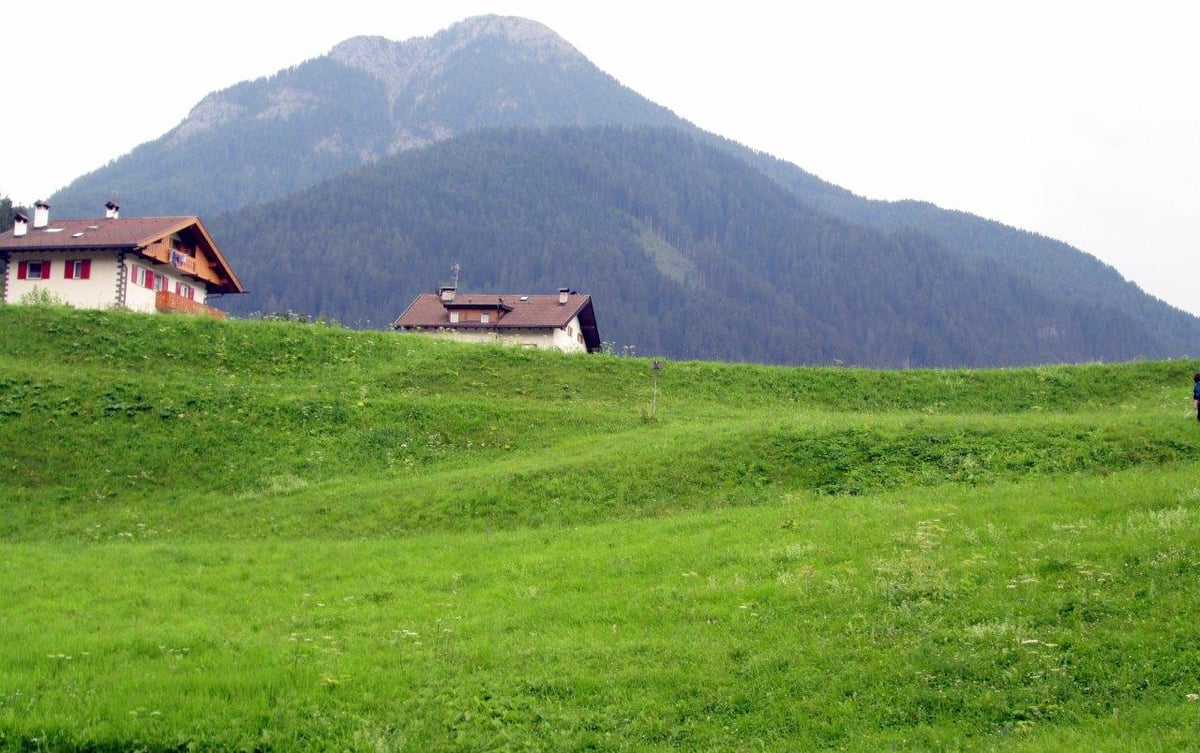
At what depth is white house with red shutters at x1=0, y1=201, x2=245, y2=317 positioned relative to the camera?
53000 millimetres

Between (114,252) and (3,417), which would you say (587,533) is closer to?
(3,417)

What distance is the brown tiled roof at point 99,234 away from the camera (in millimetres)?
52656

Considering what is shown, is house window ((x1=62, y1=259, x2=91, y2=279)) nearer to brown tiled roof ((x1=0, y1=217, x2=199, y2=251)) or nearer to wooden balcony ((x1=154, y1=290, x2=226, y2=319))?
brown tiled roof ((x1=0, y1=217, x2=199, y2=251))

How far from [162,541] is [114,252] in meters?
35.3

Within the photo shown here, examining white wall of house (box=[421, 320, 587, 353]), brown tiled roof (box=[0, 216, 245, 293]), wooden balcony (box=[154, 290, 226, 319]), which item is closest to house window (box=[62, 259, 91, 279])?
brown tiled roof (box=[0, 216, 245, 293])

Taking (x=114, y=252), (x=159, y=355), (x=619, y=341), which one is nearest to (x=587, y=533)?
(x=159, y=355)

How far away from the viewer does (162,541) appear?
23781 millimetres

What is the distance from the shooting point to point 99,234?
55.1 meters

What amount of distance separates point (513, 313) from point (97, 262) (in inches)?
1270

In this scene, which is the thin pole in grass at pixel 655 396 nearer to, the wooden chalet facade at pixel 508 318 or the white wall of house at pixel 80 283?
the wooden chalet facade at pixel 508 318

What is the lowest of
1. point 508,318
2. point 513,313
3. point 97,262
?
point 508,318

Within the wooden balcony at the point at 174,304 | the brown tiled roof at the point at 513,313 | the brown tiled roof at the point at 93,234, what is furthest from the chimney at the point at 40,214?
the brown tiled roof at the point at 513,313

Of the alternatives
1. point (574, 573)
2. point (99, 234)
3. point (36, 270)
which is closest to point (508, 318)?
point (99, 234)

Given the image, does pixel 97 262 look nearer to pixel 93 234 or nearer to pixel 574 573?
pixel 93 234
